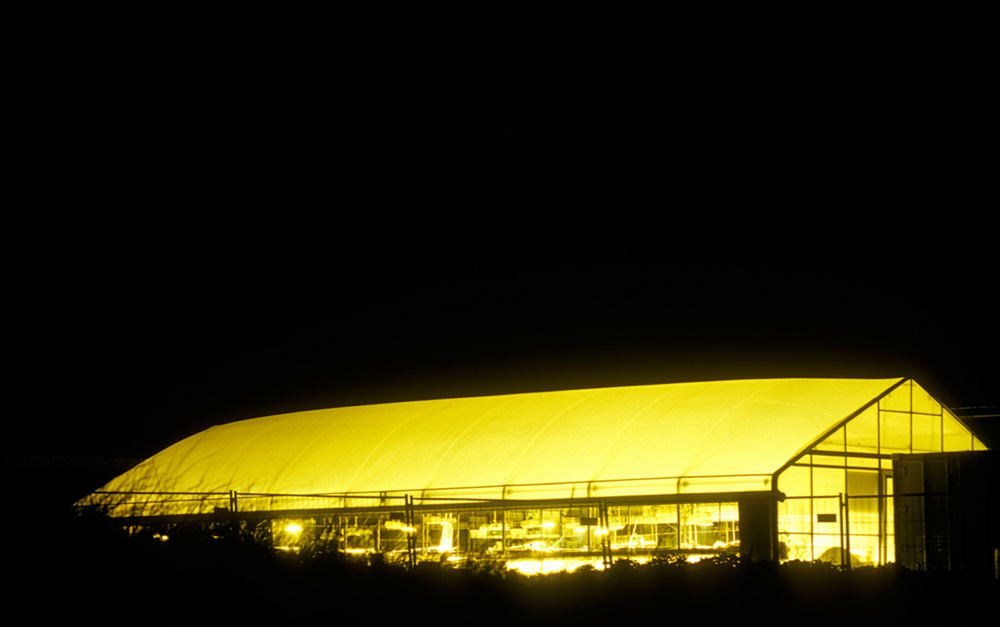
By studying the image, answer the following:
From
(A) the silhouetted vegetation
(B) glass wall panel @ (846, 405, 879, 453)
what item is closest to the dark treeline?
(A) the silhouetted vegetation

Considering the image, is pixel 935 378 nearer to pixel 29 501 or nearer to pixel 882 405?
pixel 882 405

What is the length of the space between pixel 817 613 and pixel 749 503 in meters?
8.39

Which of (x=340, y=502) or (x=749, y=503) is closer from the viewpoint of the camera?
(x=749, y=503)

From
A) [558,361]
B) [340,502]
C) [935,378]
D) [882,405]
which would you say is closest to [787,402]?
[882,405]

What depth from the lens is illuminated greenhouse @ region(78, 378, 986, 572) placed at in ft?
68.8

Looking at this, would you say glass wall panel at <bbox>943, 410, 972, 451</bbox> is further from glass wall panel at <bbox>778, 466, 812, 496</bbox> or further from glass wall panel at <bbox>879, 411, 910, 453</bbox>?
glass wall panel at <bbox>778, 466, 812, 496</bbox>

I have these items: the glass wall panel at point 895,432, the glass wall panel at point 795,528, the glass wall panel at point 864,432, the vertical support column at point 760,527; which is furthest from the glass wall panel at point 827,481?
the glass wall panel at point 895,432

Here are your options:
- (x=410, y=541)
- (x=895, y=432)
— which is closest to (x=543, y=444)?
(x=410, y=541)

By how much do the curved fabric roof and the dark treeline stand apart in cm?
771

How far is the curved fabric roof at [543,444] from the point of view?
71.7ft

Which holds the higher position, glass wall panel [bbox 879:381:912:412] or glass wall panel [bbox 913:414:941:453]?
glass wall panel [bbox 879:381:912:412]

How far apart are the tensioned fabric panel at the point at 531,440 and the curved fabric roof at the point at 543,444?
37mm

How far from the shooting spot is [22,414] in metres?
45.6

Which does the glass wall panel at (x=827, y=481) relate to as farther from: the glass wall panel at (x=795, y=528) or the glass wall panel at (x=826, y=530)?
the glass wall panel at (x=795, y=528)
